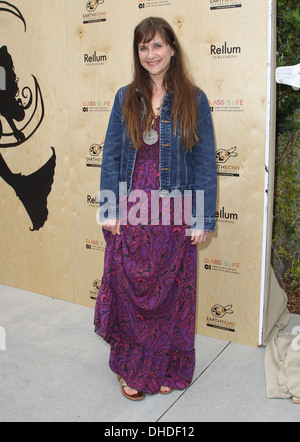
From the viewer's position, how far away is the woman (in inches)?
90.4

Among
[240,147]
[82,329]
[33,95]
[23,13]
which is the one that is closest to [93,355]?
[82,329]

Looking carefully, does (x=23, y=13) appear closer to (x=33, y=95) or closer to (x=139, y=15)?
(x=33, y=95)

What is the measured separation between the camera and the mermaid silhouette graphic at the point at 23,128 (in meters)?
3.61

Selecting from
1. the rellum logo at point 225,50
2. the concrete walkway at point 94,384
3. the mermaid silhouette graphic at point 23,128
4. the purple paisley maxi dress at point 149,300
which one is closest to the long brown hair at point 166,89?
the purple paisley maxi dress at point 149,300

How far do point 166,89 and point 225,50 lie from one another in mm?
671

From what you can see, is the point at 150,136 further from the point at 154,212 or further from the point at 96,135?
the point at 96,135

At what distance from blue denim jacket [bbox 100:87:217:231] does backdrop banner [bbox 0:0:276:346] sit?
58cm

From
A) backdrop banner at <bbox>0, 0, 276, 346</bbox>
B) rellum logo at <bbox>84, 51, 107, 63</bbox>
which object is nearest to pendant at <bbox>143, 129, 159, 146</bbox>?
backdrop banner at <bbox>0, 0, 276, 346</bbox>

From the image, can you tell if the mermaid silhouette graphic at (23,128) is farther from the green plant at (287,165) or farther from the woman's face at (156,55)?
the green plant at (287,165)

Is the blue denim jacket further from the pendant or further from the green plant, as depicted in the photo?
the green plant

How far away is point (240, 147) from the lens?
2.87 m

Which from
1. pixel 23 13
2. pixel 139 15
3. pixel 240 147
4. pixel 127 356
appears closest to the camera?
pixel 127 356

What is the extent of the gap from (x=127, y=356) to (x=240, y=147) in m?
1.34

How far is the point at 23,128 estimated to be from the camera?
372cm
